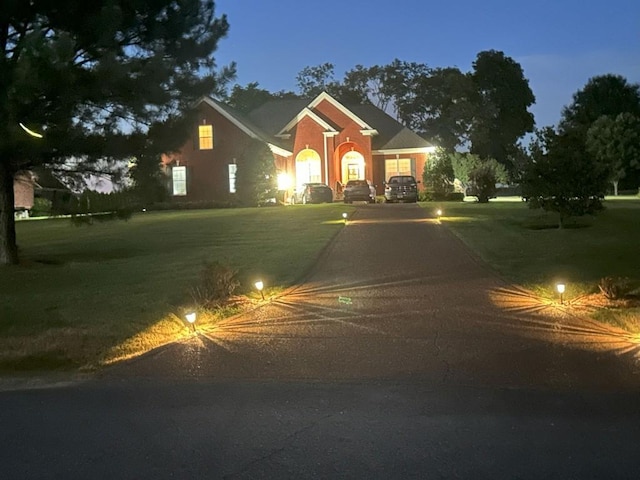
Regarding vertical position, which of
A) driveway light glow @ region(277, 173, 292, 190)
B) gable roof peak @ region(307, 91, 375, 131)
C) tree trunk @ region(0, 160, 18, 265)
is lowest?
tree trunk @ region(0, 160, 18, 265)

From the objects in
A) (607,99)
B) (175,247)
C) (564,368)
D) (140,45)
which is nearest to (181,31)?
(140,45)

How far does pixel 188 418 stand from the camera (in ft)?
21.1

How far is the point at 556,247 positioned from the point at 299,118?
30163mm

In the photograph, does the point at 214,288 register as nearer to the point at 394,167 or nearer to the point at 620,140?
the point at 394,167

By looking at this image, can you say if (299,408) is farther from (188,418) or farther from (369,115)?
(369,115)

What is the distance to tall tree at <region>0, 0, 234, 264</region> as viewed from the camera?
13664 mm

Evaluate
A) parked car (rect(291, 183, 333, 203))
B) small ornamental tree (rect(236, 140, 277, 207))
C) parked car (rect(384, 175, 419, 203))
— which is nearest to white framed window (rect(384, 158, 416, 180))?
parked car (rect(291, 183, 333, 203))

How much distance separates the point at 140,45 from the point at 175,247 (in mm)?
5532

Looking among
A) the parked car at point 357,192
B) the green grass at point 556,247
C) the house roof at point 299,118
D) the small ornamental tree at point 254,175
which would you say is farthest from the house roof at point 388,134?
the green grass at point 556,247

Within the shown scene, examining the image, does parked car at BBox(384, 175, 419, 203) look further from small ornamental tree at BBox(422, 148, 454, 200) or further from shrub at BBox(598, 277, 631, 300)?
shrub at BBox(598, 277, 631, 300)

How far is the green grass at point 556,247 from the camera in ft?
41.4

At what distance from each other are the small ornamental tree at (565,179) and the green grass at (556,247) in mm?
698

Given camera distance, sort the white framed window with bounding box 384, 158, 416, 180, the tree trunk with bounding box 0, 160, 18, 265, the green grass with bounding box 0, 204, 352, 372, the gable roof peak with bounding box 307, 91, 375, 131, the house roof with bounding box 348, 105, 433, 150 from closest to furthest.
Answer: the green grass with bounding box 0, 204, 352, 372 < the tree trunk with bounding box 0, 160, 18, 265 < the gable roof peak with bounding box 307, 91, 375, 131 < the house roof with bounding box 348, 105, 433, 150 < the white framed window with bounding box 384, 158, 416, 180

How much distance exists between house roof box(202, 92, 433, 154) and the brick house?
0.06 meters
